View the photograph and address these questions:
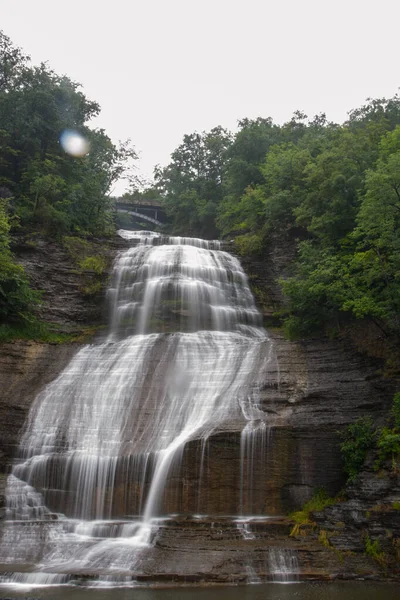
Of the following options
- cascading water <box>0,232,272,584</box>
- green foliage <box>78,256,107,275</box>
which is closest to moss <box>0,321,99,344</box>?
cascading water <box>0,232,272,584</box>

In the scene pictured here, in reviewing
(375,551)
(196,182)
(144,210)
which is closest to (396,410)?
(375,551)

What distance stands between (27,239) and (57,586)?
19.7 m

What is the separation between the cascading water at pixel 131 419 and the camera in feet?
42.6

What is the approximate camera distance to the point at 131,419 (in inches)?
661

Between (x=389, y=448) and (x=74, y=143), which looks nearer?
(x=389, y=448)

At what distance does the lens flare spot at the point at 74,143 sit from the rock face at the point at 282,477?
18.8m

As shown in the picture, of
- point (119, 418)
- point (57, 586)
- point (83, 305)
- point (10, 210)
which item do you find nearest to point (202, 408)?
point (119, 418)

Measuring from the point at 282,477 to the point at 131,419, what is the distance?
5.28 metres

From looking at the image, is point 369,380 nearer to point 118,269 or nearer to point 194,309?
point 194,309

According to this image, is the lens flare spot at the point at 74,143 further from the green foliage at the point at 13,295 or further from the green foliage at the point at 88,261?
the green foliage at the point at 13,295

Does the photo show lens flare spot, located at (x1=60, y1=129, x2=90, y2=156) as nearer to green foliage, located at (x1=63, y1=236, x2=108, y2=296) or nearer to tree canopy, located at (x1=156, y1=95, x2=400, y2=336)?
green foliage, located at (x1=63, y1=236, x2=108, y2=296)

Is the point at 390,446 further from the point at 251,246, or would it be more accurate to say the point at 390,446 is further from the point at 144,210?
the point at 144,210

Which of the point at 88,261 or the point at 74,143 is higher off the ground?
the point at 74,143

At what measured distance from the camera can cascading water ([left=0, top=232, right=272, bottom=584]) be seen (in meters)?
13.0
